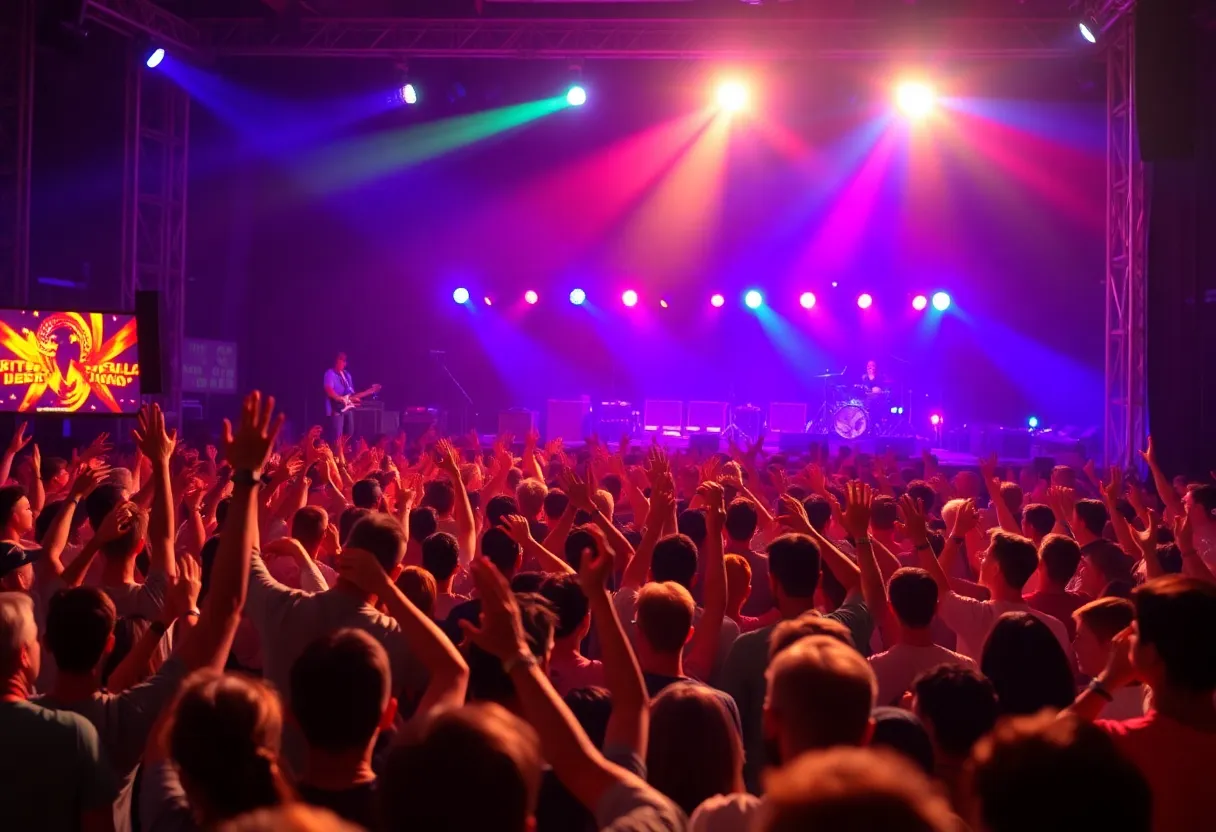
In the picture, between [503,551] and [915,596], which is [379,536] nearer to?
[503,551]

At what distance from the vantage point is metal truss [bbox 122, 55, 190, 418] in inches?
548

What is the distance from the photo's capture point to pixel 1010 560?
415cm

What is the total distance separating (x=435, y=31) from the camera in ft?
48.1

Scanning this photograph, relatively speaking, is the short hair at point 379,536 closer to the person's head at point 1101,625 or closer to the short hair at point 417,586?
the short hair at point 417,586

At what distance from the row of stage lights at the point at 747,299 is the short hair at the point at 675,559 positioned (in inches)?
660

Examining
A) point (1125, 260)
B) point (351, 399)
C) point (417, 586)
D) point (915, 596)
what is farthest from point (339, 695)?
point (351, 399)

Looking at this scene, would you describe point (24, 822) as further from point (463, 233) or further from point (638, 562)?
point (463, 233)

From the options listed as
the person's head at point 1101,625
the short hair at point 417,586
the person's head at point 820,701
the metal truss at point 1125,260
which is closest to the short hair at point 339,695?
the person's head at point 820,701

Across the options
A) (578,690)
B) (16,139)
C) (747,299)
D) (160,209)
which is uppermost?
(16,139)

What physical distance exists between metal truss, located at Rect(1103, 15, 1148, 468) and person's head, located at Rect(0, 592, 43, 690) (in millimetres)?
12007

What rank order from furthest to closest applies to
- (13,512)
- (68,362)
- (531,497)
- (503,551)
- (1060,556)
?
(68,362) < (531,497) < (13,512) < (503,551) < (1060,556)

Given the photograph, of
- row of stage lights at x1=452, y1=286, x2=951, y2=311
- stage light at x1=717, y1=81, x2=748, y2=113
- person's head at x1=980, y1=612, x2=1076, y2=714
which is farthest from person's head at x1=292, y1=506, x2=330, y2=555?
row of stage lights at x1=452, y1=286, x2=951, y2=311

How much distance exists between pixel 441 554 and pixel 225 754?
7.77 ft

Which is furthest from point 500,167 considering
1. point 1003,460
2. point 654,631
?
point 654,631
